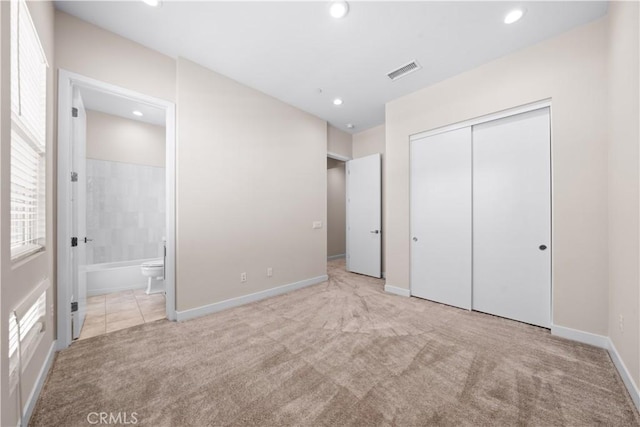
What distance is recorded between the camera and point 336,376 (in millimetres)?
1802

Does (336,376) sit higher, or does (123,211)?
(123,211)

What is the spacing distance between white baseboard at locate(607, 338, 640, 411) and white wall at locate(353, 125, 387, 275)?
2933 millimetres

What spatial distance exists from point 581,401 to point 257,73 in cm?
420

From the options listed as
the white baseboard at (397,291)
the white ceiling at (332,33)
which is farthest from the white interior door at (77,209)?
the white baseboard at (397,291)

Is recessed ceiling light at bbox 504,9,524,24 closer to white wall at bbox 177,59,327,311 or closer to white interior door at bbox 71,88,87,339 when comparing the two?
white wall at bbox 177,59,327,311

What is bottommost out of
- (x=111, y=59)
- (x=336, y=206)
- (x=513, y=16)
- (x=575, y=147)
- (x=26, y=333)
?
(x=26, y=333)

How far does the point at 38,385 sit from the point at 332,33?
3.64m

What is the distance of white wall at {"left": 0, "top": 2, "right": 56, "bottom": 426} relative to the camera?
1072 mm

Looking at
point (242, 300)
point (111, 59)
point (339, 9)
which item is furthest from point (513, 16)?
point (242, 300)

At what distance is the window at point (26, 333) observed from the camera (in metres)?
1.19

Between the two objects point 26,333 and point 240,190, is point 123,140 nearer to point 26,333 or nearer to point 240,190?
point 240,190

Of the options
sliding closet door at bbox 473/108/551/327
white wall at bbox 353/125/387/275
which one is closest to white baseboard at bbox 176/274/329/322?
white wall at bbox 353/125/387/275

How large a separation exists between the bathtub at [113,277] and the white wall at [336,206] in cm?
431

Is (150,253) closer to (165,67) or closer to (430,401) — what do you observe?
(165,67)
